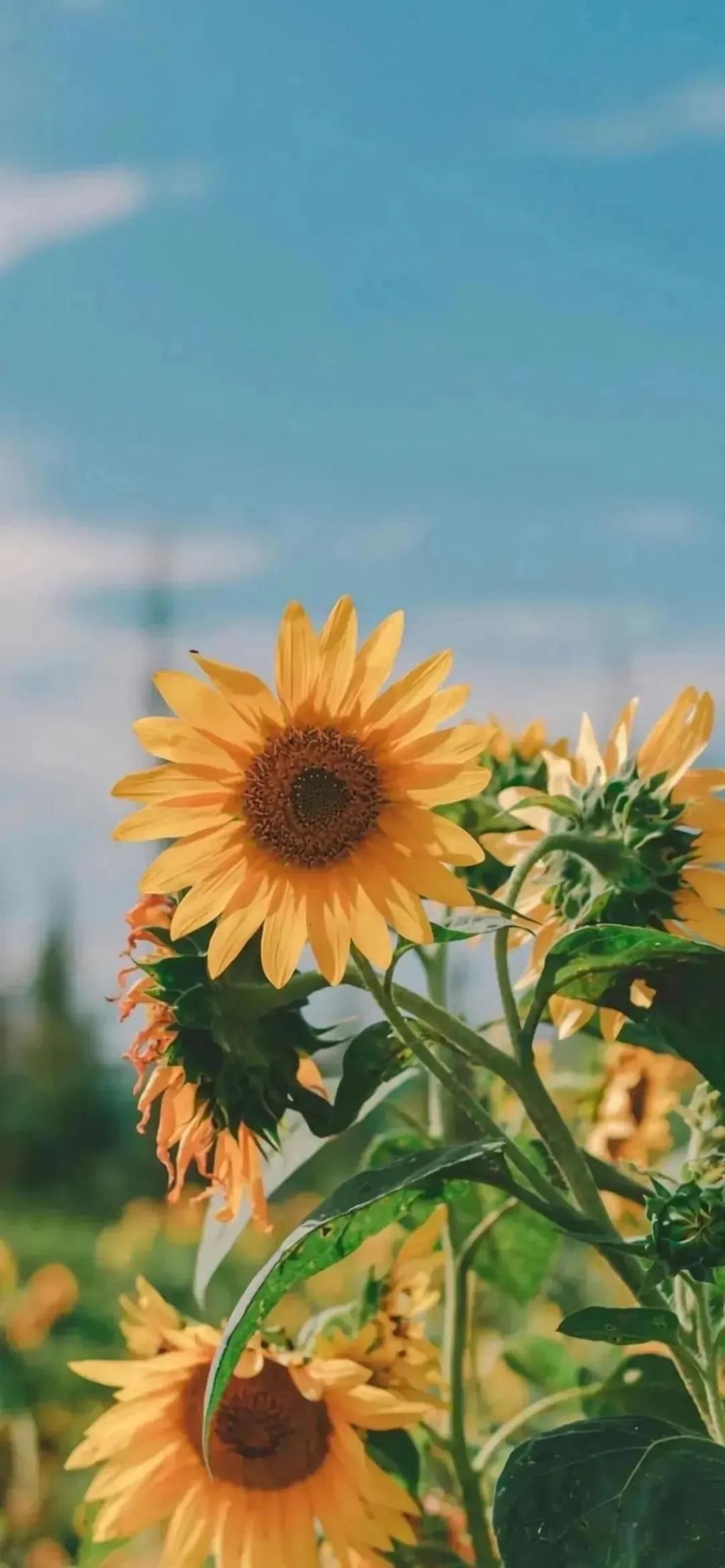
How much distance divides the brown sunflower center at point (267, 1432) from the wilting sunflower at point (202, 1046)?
176 mm

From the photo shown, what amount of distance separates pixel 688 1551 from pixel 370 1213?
5.7 inches

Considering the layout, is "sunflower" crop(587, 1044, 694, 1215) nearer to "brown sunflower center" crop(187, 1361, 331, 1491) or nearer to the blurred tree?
"brown sunflower center" crop(187, 1361, 331, 1491)

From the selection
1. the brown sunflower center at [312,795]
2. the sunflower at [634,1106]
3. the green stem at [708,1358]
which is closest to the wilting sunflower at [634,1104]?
the sunflower at [634,1106]

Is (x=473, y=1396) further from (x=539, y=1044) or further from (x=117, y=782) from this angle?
(x=117, y=782)

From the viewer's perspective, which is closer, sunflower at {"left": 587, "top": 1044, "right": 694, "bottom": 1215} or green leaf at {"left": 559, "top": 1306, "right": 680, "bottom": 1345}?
green leaf at {"left": 559, "top": 1306, "right": 680, "bottom": 1345}

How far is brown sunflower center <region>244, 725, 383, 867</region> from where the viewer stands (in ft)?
2.02

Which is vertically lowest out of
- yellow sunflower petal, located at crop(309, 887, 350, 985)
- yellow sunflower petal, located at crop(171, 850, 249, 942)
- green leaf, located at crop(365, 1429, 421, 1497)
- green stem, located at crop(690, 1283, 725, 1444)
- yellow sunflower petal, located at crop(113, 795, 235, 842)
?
green leaf, located at crop(365, 1429, 421, 1497)

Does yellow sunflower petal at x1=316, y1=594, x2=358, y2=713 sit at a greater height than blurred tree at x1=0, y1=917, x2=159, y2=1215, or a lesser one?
greater

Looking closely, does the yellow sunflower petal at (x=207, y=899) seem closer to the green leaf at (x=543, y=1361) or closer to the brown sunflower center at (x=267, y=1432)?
the brown sunflower center at (x=267, y=1432)

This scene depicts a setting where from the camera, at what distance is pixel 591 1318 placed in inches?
22.7

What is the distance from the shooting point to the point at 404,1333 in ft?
A: 2.67

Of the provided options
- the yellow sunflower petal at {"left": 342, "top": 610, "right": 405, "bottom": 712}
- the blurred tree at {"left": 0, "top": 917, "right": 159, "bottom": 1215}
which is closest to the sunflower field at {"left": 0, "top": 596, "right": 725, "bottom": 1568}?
Result: the yellow sunflower petal at {"left": 342, "top": 610, "right": 405, "bottom": 712}

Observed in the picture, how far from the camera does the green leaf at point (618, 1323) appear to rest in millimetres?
576

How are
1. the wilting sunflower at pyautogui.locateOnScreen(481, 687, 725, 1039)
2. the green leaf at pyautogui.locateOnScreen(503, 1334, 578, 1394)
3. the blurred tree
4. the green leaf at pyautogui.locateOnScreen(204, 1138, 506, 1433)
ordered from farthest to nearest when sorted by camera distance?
the blurred tree, the green leaf at pyautogui.locateOnScreen(503, 1334, 578, 1394), the wilting sunflower at pyautogui.locateOnScreen(481, 687, 725, 1039), the green leaf at pyautogui.locateOnScreen(204, 1138, 506, 1433)
